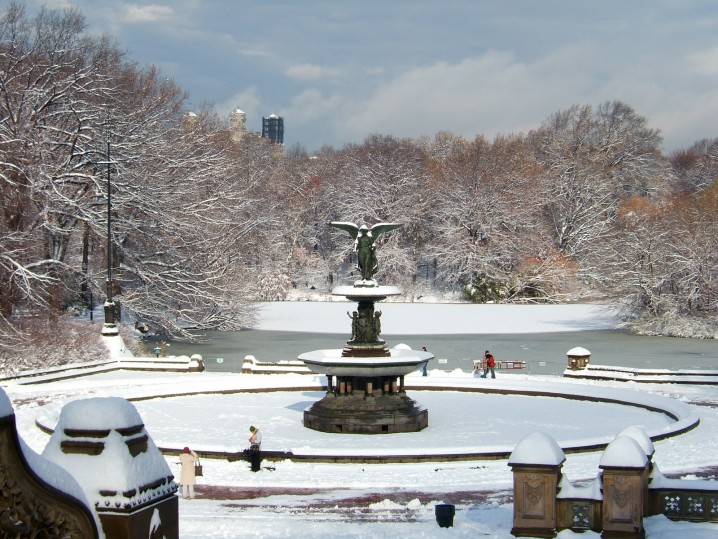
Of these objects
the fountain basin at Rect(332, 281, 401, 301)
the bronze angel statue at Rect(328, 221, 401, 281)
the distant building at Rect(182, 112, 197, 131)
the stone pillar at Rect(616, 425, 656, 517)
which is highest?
the distant building at Rect(182, 112, 197, 131)

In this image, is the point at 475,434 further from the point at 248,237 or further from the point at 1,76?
the point at 248,237

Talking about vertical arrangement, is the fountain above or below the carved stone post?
below

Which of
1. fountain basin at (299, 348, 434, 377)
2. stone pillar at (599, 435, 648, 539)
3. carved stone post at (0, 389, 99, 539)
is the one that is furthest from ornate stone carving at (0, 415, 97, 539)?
fountain basin at (299, 348, 434, 377)

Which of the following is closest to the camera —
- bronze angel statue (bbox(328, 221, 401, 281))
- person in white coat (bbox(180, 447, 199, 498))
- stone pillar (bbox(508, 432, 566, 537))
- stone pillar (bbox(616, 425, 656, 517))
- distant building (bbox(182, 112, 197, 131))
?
stone pillar (bbox(508, 432, 566, 537))

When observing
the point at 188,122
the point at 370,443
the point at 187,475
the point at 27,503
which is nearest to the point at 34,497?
the point at 27,503

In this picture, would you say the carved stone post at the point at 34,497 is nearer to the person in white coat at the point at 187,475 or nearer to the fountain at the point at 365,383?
the person in white coat at the point at 187,475

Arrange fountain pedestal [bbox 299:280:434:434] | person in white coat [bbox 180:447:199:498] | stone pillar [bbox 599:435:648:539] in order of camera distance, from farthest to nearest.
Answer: fountain pedestal [bbox 299:280:434:434] < person in white coat [bbox 180:447:199:498] < stone pillar [bbox 599:435:648:539]

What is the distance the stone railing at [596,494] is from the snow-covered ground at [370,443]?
28cm

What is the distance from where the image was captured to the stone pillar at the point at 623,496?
12.4 metres

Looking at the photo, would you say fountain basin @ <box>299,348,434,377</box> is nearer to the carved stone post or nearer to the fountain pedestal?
the fountain pedestal

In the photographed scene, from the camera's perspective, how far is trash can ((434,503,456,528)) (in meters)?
13.0

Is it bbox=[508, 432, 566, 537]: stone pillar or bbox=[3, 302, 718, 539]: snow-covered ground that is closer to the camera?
bbox=[508, 432, 566, 537]: stone pillar

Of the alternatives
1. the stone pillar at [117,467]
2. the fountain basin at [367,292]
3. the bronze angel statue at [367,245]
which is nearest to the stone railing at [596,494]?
the stone pillar at [117,467]

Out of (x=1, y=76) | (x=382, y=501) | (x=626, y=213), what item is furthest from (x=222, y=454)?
(x=626, y=213)
